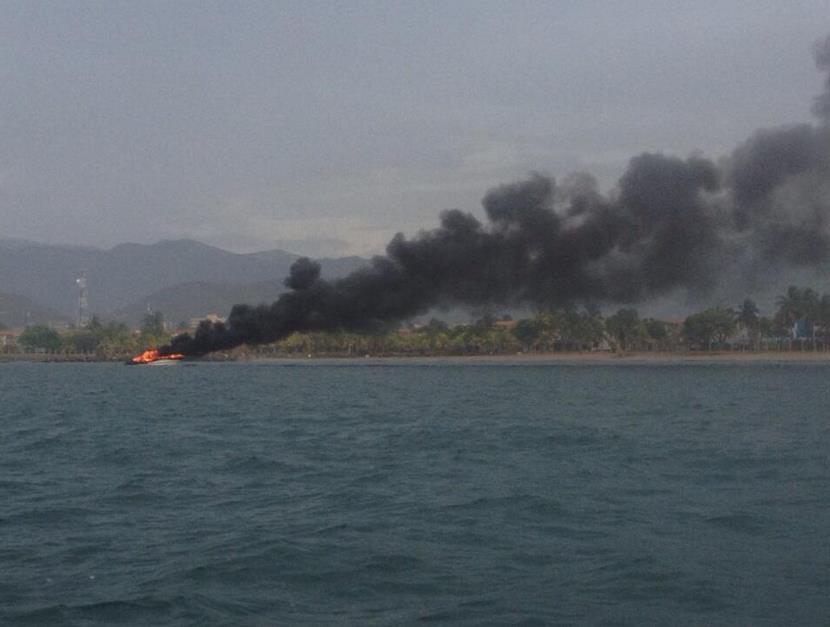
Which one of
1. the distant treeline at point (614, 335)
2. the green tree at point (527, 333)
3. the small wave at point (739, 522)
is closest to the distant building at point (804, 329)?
the distant treeline at point (614, 335)

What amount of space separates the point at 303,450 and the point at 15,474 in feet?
25.9

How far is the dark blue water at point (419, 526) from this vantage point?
42.0ft

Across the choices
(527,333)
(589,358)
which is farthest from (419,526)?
(527,333)

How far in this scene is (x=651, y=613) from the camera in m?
12.4

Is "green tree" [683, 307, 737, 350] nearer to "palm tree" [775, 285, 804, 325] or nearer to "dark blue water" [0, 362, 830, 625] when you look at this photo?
"palm tree" [775, 285, 804, 325]

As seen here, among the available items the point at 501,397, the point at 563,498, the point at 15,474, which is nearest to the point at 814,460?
the point at 563,498

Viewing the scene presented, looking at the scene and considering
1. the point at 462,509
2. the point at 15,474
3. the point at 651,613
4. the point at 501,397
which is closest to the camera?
the point at 651,613

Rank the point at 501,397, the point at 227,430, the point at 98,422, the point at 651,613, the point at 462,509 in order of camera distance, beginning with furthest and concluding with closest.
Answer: the point at 501,397 → the point at 98,422 → the point at 227,430 → the point at 462,509 → the point at 651,613

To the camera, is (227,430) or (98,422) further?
(98,422)

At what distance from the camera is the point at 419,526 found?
17.6 m

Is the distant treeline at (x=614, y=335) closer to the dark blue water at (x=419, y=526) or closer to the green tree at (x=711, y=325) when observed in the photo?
the green tree at (x=711, y=325)

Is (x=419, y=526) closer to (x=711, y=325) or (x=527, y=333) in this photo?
(x=711, y=325)

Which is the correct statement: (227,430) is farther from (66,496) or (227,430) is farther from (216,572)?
(216,572)

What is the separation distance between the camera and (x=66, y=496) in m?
21.5
